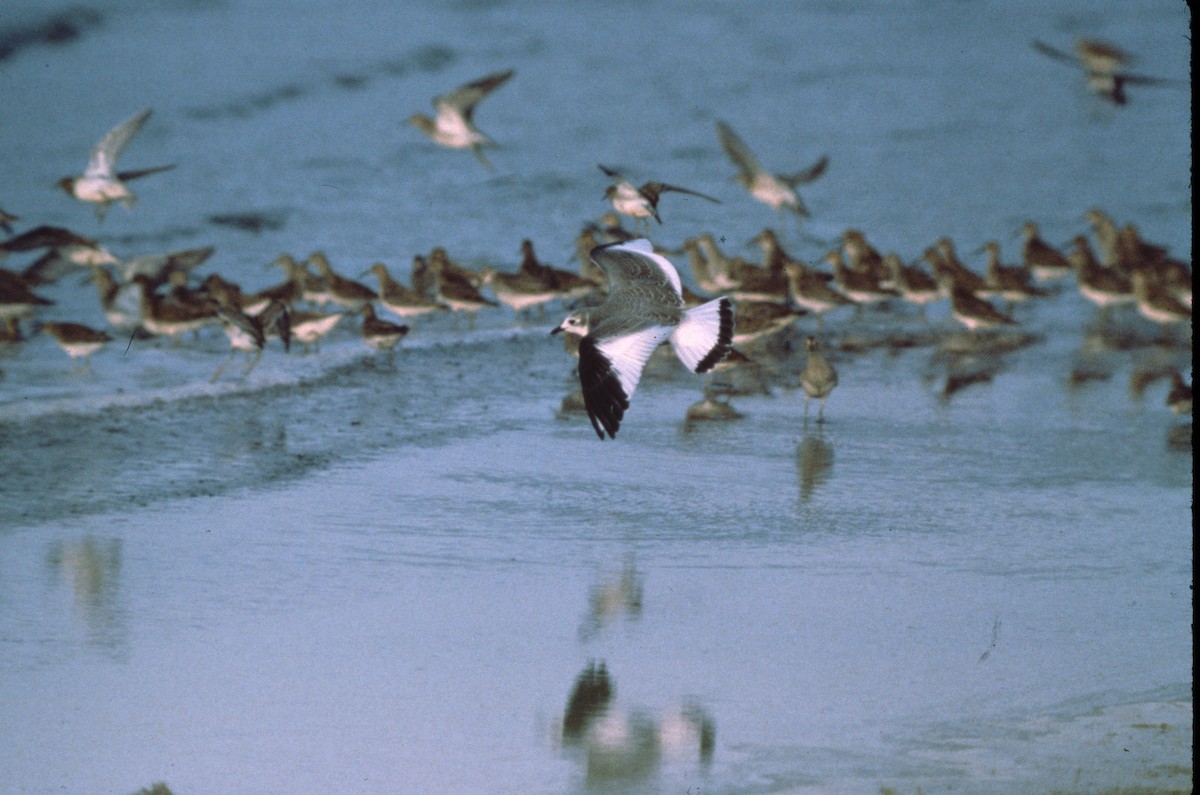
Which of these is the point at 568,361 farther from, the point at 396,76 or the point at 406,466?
the point at 396,76

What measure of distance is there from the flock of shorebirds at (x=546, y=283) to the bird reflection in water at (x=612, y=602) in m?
3.53

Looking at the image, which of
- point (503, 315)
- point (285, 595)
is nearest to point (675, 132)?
point (503, 315)

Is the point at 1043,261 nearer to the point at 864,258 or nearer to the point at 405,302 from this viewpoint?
the point at 864,258

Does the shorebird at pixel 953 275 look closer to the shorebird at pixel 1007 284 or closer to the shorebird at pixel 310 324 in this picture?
the shorebird at pixel 1007 284

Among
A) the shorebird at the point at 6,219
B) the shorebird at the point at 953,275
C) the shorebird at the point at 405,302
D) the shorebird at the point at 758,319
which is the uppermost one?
the shorebird at the point at 6,219

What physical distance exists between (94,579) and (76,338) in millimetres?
5326

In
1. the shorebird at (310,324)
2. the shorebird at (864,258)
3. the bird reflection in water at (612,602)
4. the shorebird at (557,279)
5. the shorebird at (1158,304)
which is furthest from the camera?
the shorebird at (864,258)

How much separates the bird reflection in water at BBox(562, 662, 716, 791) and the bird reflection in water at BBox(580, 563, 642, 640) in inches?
22.6

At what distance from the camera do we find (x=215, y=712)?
4.43 m

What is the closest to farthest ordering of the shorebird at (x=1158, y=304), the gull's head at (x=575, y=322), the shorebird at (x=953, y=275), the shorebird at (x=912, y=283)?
the gull's head at (x=575, y=322), the shorebird at (x=1158, y=304), the shorebird at (x=912, y=283), the shorebird at (x=953, y=275)

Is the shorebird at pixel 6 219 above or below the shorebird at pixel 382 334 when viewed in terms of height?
above

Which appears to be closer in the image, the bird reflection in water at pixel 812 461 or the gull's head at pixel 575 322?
the gull's head at pixel 575 322

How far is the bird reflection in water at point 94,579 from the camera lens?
16.9 feet

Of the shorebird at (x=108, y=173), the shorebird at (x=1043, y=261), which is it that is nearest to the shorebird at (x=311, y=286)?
the shorebird at (x=108, y=173)
